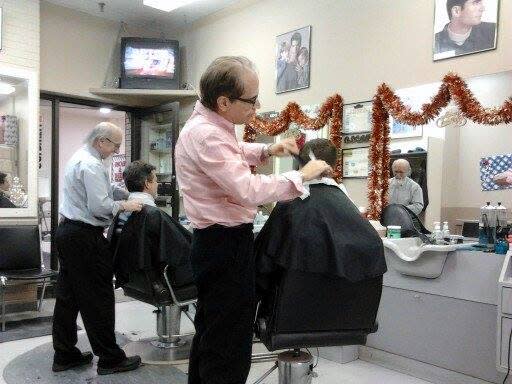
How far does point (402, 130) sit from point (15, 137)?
3489 millimetres

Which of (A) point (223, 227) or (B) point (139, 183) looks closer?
(A) point (223, 227)

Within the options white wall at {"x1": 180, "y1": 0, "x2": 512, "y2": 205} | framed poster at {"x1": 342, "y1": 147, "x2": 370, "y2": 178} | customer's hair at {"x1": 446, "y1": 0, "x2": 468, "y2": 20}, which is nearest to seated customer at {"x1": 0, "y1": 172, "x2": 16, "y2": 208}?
white wall at {"x1": 180, "y1": 0, "x2": 512, "y2": 205}

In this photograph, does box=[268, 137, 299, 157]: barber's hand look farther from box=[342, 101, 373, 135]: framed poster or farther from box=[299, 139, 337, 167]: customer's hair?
box=[342, 101, 373, 135]: framed poster

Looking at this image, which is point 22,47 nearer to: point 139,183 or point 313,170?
point 139,183

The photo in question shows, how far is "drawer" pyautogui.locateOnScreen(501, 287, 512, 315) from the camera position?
6.96ft

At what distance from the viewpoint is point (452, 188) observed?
286 cm

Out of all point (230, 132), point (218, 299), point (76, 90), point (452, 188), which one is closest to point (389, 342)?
point (452, 188)

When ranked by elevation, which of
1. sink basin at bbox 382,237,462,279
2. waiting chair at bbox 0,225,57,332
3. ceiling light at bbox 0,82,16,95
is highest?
ceiling light at bbox 0,82,16,95

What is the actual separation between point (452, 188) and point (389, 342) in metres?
1.02

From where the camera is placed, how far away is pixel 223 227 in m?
1.36

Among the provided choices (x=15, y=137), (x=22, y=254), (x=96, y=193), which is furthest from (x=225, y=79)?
(x=15, y=137)

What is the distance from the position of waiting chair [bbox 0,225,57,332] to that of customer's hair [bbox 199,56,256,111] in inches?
117

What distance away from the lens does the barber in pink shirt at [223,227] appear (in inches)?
53.1

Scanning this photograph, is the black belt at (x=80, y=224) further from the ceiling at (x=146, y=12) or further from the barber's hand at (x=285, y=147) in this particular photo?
the ceiling at (x=146, y=12)
